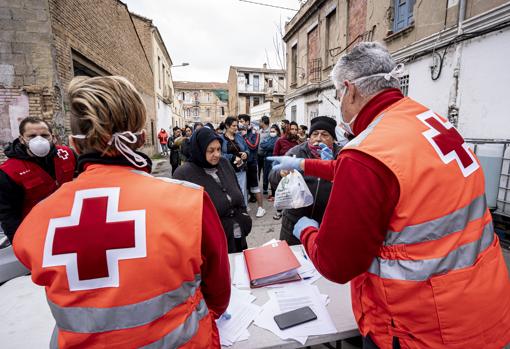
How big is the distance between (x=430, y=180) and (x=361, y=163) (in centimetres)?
23

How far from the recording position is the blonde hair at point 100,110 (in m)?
0.89

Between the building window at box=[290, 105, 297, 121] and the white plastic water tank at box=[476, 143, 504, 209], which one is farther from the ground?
the building window at box=[290, 105, 297, 121]

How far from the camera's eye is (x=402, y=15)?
6.91 m

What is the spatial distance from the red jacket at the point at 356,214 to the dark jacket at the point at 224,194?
4.92 ft

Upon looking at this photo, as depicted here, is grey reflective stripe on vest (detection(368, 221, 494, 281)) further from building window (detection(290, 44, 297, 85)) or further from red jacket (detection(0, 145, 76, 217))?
building window (detection(290, 44, 297, 85))

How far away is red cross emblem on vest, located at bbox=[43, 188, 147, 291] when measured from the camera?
0.81 meters

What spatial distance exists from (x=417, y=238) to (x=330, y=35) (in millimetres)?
11897

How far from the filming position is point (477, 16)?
187 inches

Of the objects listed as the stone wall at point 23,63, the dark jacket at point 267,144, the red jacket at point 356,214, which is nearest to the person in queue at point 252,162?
the dark jacket at point 267,144

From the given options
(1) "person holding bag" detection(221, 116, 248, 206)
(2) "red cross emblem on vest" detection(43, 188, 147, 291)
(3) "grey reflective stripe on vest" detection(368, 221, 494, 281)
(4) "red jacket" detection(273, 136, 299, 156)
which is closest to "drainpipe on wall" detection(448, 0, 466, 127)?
(4) "red jacket" detection(273, 136, 299, 156)

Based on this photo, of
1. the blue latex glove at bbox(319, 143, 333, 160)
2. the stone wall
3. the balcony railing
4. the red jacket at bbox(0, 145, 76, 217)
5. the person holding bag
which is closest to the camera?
the red jacket at bbox(0, 145, 76, 217)

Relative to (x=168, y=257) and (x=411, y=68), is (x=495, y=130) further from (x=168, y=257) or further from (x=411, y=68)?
(x=168, y=257)

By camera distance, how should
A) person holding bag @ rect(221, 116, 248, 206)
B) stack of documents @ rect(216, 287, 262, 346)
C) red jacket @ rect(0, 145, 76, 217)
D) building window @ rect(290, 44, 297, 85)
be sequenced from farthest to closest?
building window @ rect(290, 44, 297, 85)
person holding bag @ rect(221, 116, 248, 206)
red jacket @ rect(0, 145, 76, 217)
stack of documents @ rect(216, 287, 262, 346)

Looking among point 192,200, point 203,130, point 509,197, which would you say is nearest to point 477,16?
point 509,197
